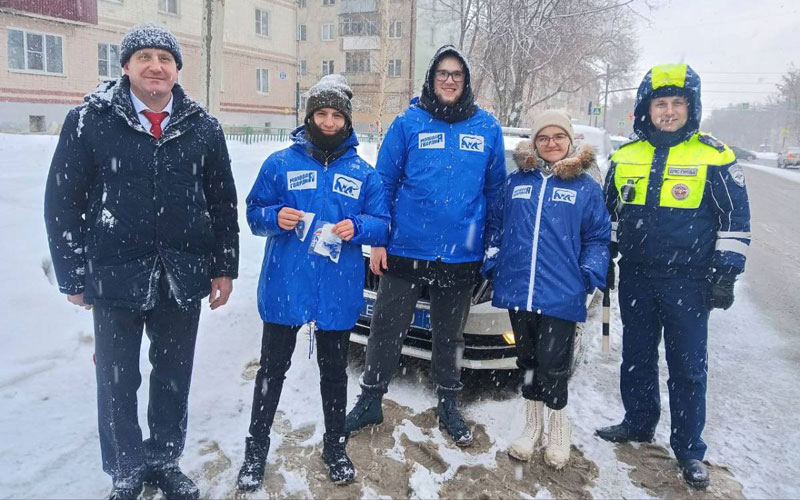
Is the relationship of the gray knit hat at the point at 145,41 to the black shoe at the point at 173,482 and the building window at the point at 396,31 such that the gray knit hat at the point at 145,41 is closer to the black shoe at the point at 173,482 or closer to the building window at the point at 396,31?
the black shoe at the point at 173,482

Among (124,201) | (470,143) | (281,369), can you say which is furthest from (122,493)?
(470,143)

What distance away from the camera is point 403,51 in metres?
38.2

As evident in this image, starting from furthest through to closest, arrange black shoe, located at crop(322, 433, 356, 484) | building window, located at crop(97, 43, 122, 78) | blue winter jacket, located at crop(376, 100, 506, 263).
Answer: building window, located at crop(97, 43, 122, 78) < blue winter jacket, located at crop(376, 100, 506, 263) < black shoe, located at crop(322, 433, 356, 484)

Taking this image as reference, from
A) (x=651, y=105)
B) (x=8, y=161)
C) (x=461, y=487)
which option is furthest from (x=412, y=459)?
(x=8, y=161)

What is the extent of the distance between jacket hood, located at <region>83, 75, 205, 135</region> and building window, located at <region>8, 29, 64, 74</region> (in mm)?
23228

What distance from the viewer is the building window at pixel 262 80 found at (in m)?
31.0

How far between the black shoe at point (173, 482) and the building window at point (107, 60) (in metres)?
25.0

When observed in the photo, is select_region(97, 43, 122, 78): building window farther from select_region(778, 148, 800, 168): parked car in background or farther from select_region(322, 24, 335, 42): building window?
select_region(778, 148, 800, 168): parked car in background

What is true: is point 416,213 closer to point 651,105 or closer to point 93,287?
point 651,105

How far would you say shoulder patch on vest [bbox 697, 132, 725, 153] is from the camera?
2934mm

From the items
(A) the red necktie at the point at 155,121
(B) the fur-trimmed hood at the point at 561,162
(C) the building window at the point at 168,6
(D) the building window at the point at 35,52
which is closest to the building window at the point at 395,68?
(C) the building window at the point at 168,6

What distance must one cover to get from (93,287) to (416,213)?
171 cm

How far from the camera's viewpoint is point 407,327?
3.38 metres

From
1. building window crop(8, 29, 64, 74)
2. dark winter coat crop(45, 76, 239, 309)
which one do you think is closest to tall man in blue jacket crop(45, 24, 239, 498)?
dark winter coat crop(45, 76, 239, 309)
